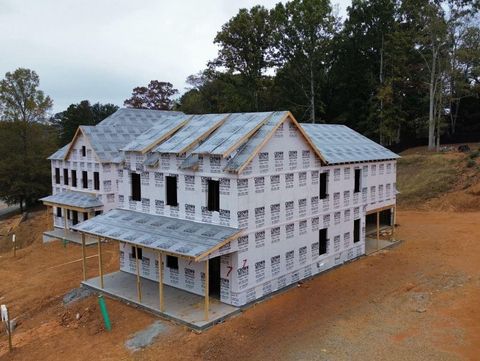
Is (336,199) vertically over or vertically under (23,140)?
under

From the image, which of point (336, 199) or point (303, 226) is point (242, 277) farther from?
point (336, 199)

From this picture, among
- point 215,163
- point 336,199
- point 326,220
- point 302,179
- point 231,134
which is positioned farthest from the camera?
point 336,199

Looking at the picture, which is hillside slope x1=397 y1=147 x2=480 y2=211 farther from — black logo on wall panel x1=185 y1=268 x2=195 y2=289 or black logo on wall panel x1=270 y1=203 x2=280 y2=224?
black logo on wall panel x1=185 y1=268 x2=195 y2=289

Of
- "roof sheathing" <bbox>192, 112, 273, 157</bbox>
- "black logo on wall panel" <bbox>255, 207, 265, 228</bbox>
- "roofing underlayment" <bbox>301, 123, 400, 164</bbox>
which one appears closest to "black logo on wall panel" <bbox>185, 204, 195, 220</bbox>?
"roof sheathing" <bbox>192, 112, 273, 157</bbox>

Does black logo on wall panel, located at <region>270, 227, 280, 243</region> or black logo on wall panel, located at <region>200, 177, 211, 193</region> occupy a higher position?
black logo on wall panel, located at <region>200, 177, 211, 193</region>

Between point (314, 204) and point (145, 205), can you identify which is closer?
point (145, 205)

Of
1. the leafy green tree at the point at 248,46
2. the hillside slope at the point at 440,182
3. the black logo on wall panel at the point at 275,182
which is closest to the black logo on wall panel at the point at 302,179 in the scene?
the black logo on wall panel at the point at 275,182

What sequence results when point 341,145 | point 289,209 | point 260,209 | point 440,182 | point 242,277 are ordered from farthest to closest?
point 440,182 → point 341,145 → point 289,209 → point 260,209 → point 242,277

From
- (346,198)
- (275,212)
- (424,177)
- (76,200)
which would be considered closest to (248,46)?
(424,177)
